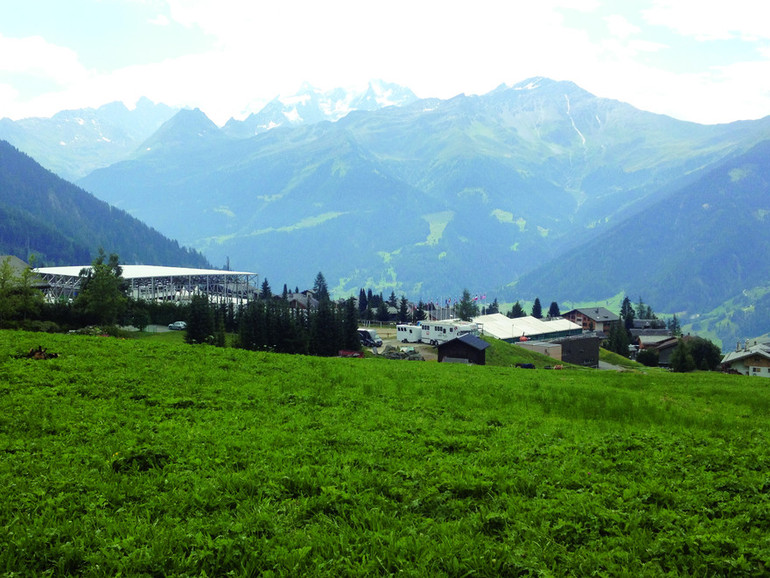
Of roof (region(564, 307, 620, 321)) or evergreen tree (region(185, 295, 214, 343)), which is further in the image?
roof (region(564, 307, 620, 321))

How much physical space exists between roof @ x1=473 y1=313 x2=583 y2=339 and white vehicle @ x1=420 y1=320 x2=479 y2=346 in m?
18.0

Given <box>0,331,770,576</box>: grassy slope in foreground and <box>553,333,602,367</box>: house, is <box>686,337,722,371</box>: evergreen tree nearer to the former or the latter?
<box>553,333,602,367</box>: house

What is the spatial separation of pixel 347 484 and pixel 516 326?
116 meters

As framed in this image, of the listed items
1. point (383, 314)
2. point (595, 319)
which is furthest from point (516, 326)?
point (595, 319)

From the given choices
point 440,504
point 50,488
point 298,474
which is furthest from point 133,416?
point 440,504

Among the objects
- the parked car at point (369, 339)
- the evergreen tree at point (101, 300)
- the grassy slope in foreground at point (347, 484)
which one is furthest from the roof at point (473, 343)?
the grassy slope in foreground at point (347, 484)

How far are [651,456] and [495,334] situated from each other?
10140 cm

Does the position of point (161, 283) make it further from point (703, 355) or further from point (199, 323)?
point (703, 355)

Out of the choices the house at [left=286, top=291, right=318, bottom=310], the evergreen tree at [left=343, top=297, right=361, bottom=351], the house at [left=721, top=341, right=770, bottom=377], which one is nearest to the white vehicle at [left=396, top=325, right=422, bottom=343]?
the evergreen tree at [left=343, top=297, right=361, bottom=351]

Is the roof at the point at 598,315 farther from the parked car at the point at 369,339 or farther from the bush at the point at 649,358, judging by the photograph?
the parked car at the point at 369,339

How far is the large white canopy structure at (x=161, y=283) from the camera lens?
109 m

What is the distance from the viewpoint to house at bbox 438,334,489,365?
2589 inches

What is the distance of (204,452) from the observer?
12594 mm

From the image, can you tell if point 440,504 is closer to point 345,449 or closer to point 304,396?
point 345,449
